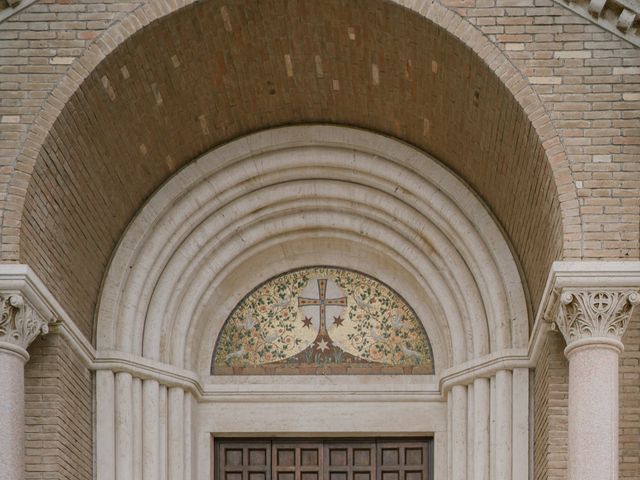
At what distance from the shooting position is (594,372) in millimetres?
10750

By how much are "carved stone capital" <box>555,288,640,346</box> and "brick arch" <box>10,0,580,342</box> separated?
0.36m

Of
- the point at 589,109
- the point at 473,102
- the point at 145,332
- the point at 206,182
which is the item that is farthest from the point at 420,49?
the point at 145,332

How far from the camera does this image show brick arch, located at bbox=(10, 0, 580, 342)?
36.4 ft

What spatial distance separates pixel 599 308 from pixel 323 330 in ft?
11.7

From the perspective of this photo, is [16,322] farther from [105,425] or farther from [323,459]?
[323,459]

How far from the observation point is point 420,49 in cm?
1182

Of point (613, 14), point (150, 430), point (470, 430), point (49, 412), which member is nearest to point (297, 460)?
point (150, 430)

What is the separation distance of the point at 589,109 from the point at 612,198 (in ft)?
2.18

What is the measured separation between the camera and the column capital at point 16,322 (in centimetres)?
1084

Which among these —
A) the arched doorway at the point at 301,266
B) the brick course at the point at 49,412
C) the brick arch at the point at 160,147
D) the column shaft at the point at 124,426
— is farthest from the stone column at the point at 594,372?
the column shaft at the point at 124,426

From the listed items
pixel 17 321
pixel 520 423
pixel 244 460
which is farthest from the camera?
pixel 244 460

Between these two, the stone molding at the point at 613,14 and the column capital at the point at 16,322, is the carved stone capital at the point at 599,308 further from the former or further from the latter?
the column capital at the point at 16,322

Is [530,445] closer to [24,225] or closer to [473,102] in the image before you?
[473,102]

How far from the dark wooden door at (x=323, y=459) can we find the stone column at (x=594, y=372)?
294cm
